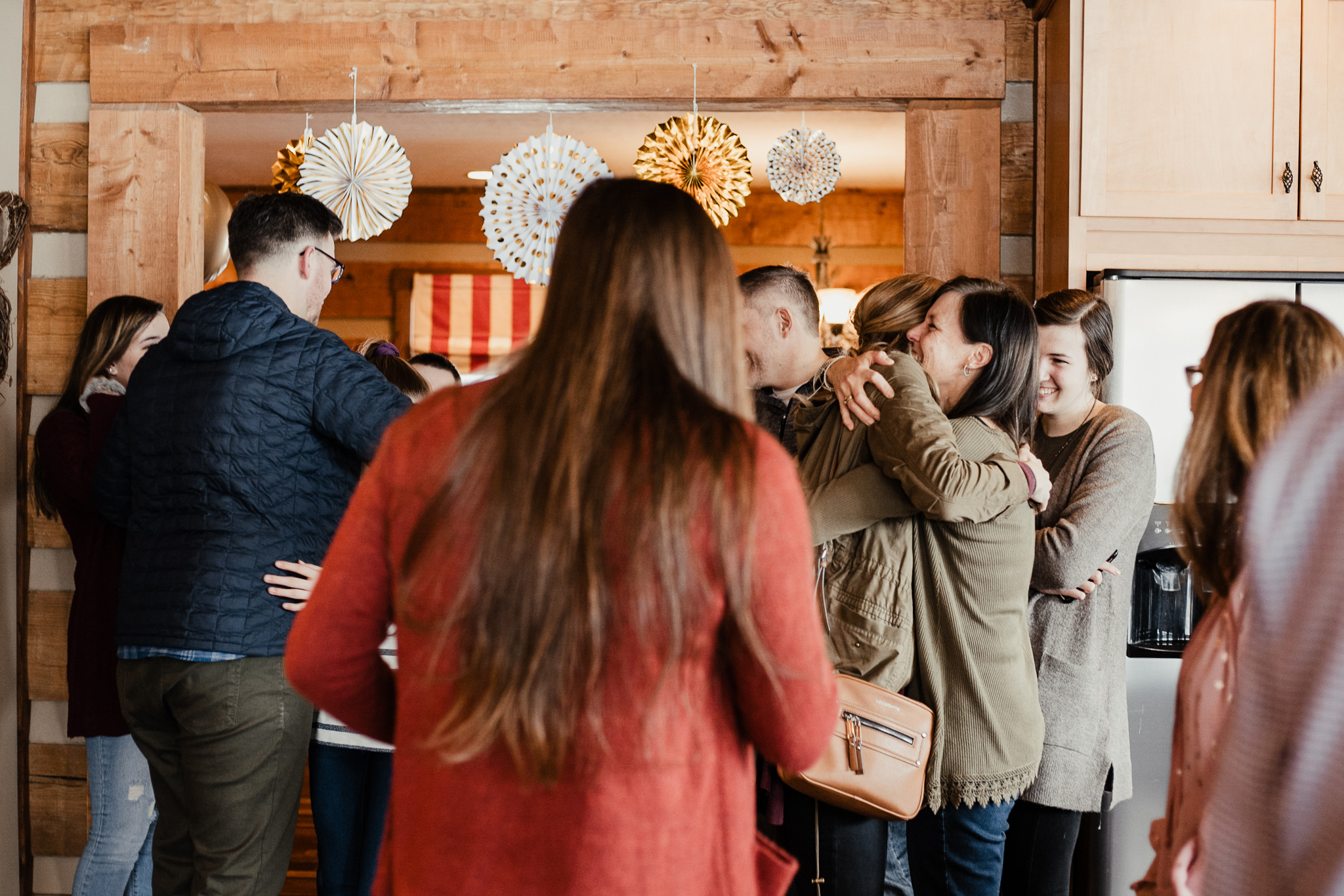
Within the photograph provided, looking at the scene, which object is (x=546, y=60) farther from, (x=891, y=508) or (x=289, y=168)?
(x=891, y=508)

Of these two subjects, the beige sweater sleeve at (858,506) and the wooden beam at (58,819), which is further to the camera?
the wooden beam at (58,819)

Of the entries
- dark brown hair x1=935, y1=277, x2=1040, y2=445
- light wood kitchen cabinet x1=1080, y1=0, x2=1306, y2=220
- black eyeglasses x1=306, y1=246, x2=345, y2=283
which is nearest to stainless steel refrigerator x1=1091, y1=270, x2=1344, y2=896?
light wood kitchen cabinet x1=1080, y1=0, x2=1306, y2=220

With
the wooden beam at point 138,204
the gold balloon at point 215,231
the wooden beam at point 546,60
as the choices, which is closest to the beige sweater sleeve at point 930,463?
the wooden beam at point 546,60

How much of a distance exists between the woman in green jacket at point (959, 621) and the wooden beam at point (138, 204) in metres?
2.10

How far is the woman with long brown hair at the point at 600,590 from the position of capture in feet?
2.75

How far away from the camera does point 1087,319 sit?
215 cm

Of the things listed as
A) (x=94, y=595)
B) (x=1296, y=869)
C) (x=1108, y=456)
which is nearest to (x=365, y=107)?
(x=94, y=595)

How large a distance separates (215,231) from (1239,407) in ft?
9.39

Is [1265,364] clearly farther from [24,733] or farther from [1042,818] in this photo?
[24,733]

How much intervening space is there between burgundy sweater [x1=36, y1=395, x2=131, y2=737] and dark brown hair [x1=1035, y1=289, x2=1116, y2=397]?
6.65ft

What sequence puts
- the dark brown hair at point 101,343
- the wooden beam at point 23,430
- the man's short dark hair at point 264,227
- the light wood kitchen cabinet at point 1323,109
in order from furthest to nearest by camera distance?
the wooden beam at point 23,430 → the light wood kitchen cabinet at point 1323,109 → the dark brown hair at point 101,343 → the man's short dark hair at point 264,227

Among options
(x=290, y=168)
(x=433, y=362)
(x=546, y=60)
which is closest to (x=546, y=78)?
(x=546, y=60)

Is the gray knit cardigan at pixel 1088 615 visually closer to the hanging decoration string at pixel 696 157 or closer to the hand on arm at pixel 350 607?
the hanging decoration string at pixel 696 157

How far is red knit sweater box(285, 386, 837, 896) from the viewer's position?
868 millimetres
